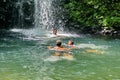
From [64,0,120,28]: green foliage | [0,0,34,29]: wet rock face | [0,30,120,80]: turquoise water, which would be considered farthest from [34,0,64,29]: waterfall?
[0,30,120,80]: turquoise water

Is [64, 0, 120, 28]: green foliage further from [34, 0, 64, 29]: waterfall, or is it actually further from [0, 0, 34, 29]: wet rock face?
[0, 0, 34, 29]: wet rock face

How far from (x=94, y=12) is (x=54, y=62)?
14.2m

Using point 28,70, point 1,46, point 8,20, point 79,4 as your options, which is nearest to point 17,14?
point 8,20

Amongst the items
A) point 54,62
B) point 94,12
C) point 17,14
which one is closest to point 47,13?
point 17,14

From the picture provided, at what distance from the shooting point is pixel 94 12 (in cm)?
3092

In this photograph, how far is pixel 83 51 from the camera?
2080 cm

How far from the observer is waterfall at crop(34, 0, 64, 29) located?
33.8 metres

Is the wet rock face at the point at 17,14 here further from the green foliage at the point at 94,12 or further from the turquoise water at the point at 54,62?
the turquoise water at the point at 54,62

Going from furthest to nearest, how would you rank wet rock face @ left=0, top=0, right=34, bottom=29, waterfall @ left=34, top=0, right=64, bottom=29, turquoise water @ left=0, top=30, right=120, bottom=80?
waterfall @ left=34, top=0, right=64, bottom=29, wet rock face @ left=0, top=0, right=34, bottom=29, turquoise water @ left=0, top=30, right=120, bottom=80

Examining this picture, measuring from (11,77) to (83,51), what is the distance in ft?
23.4

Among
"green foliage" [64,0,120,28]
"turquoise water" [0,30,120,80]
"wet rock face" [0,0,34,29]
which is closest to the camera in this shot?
"turquoise water" [0,30,120,80]

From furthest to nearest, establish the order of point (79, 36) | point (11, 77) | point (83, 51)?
1. point (79, 36)
2. point (83, 51)
3. point (11, 77)

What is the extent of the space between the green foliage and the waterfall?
189 centimetres

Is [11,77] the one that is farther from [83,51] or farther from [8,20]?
[8,20]
